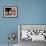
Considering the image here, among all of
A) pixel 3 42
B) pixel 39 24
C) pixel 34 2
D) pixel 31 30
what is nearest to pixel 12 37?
pixel 3 42

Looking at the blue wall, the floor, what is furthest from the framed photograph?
the floor

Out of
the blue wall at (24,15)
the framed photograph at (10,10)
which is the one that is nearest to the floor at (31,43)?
the blue wall at (24,15)

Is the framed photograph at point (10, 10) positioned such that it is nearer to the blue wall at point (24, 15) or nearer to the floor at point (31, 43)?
the blue wall at point (24, 15)

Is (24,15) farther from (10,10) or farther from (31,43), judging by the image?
(31,43)

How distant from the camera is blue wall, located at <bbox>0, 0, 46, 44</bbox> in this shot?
4.21 meters

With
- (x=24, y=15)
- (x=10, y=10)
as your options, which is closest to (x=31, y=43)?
(x=24, y=15)

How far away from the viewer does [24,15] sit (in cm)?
422

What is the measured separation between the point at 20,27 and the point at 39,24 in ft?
1.92

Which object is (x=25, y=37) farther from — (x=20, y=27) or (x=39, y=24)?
(x=39, y=24)

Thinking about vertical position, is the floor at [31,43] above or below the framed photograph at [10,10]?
below

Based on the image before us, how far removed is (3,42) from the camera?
4.18 m

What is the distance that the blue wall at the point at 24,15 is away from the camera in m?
4.21

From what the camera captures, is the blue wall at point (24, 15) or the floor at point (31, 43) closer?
the floor at point (31, 43)

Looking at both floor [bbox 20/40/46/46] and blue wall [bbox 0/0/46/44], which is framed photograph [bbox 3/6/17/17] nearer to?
blue wall [bbox 0/0/46/44]
